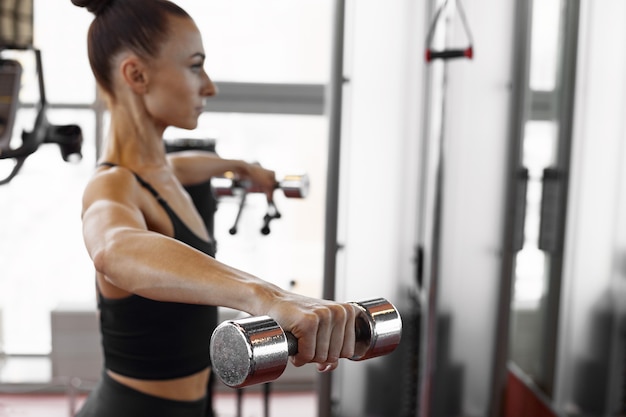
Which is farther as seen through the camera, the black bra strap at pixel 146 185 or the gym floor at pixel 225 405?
the gym floor at pixel 225 405

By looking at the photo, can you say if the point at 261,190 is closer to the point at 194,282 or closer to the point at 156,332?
the point at 156,332

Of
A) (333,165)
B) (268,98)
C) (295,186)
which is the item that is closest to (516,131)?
(333,165)

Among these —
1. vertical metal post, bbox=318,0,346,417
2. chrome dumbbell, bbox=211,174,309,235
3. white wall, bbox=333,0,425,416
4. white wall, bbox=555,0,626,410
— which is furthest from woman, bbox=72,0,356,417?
white wall, bbox=555,0,626,410

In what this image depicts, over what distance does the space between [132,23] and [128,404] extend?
698mm

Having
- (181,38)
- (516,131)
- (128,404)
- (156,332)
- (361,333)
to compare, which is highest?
(181,38)

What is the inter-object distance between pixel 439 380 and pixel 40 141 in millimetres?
1827

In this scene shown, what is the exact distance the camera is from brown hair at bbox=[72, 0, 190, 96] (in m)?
1.20

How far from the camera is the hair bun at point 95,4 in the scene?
119 centimetres

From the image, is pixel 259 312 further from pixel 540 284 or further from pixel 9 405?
pixel 9 405

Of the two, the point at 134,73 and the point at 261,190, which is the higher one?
the point at 134,73

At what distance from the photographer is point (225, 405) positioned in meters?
3.79

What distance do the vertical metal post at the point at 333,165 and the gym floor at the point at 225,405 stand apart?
3.11 ft

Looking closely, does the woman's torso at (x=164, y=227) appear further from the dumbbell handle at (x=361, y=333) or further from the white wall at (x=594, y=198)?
the white wall at (x=594, y=198)

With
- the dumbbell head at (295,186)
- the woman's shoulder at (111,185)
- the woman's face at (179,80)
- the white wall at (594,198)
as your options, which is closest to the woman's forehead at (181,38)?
the woman's face at (179,80)
